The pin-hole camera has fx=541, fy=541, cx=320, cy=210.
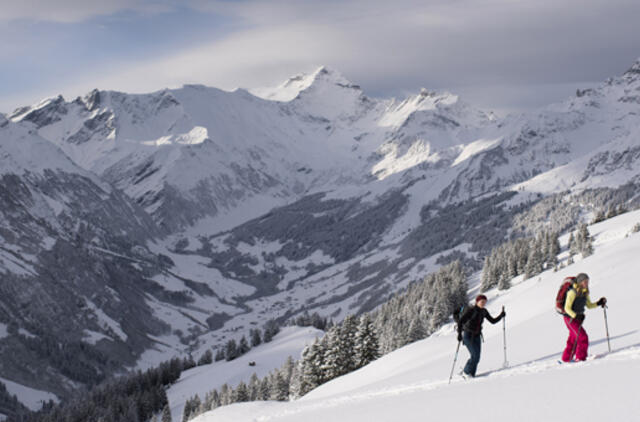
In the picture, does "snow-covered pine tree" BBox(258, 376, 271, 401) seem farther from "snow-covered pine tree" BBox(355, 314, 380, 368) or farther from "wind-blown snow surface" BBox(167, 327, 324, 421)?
"wind-blown snow surface" BBox(167, 327, 324, 421)

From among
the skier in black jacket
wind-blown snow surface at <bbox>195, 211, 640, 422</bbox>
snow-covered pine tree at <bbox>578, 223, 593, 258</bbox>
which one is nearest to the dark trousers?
the skier in black jacket

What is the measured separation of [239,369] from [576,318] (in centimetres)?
10421

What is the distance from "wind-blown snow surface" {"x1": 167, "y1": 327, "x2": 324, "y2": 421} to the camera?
353 feet

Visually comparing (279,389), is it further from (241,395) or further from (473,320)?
(473,320)

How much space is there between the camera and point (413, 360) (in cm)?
3369

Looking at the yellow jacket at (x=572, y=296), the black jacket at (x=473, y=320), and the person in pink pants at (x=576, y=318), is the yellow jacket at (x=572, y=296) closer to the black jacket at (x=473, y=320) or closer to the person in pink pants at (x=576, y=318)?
the person in pink pants at (x=576, y=318)

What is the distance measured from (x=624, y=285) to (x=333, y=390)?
18.6 meters

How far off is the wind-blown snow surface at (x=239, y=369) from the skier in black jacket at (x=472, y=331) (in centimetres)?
8680

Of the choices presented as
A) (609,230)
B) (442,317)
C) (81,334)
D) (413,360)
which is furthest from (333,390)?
(81,334)

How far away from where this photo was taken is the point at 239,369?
4503 inches

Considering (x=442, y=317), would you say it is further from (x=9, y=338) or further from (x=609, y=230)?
(x=9, y=338)

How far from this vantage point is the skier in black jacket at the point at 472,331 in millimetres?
19234

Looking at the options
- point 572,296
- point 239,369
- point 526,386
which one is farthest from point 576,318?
point 239,369

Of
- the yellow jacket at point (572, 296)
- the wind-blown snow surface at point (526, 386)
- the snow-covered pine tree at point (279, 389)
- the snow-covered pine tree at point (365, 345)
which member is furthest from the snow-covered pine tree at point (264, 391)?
the yellow jacket at point (572, 296)
